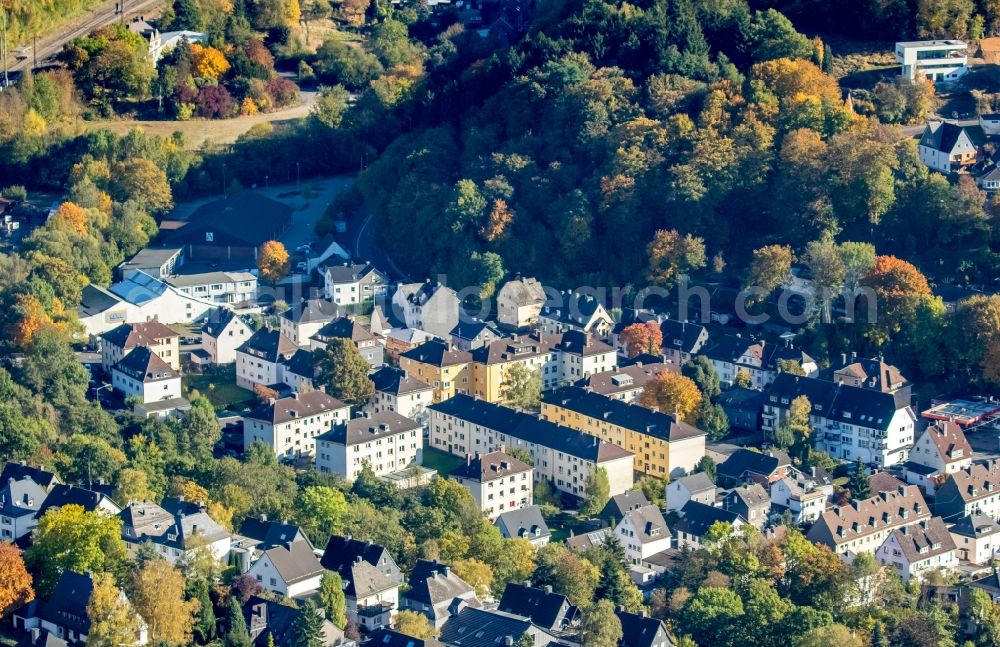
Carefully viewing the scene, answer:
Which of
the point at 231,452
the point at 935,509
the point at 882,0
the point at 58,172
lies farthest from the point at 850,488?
the point at 58,172

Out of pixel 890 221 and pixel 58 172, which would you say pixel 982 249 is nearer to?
pixel 890 221

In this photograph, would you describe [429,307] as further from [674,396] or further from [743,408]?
[743,408]

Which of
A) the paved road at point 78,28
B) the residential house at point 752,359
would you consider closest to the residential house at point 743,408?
the residential house at point 752,359

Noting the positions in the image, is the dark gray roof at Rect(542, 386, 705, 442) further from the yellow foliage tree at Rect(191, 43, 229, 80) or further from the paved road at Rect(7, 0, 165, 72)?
the paved road at Rect(7, 0, 165, 72)

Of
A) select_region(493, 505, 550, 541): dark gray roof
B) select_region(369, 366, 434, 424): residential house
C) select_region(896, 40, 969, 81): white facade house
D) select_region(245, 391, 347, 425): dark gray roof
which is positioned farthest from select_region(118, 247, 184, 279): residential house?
select_region(896, 40, 969, 81): white facade house

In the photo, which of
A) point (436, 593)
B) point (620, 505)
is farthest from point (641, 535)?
point (436, 593)

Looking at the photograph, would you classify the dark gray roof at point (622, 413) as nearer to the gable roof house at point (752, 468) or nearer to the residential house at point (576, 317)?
the gable roof house at point (752, 468)
